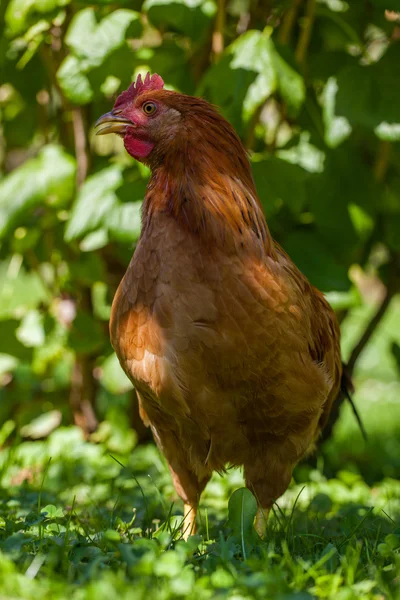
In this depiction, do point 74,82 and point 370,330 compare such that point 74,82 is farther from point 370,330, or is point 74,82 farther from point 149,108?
point 370,330

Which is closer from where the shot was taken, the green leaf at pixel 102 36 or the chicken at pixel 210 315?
the chicken at pixel 210 315

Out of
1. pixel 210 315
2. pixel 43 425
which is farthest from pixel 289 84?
pixel 43 425

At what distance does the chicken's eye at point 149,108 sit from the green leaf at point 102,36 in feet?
2.85

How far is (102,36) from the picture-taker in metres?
3.79

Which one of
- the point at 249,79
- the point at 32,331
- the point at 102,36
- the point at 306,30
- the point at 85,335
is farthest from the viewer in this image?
the point at 32,331

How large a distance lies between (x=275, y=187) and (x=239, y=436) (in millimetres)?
1354

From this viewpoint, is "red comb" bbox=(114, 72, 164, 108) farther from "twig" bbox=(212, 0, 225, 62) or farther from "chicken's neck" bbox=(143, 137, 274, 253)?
"twig" bbox=(212, 0, 225, 62)

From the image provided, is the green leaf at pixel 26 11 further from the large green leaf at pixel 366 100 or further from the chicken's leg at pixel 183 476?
the chicken's leg at pixel 183 476

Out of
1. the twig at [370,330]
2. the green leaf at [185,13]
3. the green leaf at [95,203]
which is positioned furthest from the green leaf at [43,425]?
the green leaf at [185,13]

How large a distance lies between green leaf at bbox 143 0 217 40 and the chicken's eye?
770 millimetres

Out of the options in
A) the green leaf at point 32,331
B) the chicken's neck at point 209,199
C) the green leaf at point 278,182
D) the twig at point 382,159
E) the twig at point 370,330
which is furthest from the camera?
the twig at point 370,330

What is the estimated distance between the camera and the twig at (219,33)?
4.03 meters

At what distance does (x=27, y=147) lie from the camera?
5.40m

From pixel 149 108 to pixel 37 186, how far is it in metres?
1.43
